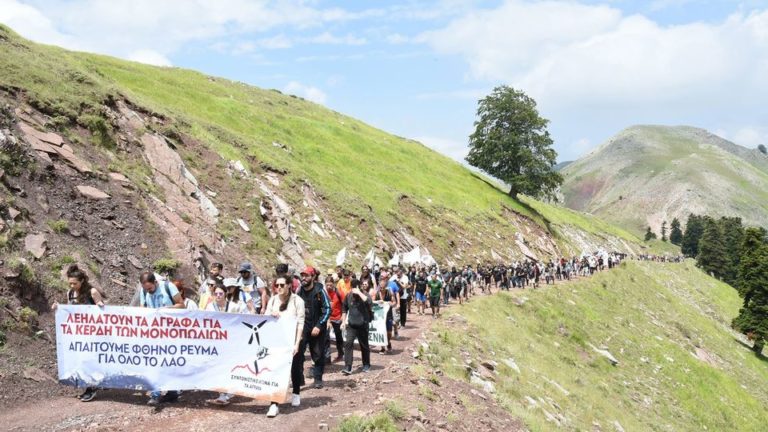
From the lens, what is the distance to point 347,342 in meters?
12.3

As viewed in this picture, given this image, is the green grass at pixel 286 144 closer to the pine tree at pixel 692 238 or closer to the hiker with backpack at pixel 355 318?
the hiker with backpack at pixel 355 318

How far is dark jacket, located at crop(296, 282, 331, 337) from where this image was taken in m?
10.4

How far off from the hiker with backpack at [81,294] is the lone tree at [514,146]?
61.5m

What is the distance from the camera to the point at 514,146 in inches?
2751

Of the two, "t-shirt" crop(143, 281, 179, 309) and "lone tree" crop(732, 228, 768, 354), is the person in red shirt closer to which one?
"t-shirt" crop(143, 281, 179, 309)

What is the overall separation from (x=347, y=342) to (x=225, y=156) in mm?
19412

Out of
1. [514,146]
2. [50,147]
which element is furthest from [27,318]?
[514,146]

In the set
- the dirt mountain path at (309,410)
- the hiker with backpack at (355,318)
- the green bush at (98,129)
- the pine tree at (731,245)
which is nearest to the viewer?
the dirt mountain path at (309,410)

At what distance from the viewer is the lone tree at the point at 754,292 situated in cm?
5275

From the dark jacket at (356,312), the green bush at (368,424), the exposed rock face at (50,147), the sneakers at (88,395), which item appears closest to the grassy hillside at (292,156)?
the exposed rock face at (50,147)

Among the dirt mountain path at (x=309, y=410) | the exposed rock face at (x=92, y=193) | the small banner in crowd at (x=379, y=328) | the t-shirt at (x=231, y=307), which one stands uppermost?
the exposed rock face at (x=92, y=193)

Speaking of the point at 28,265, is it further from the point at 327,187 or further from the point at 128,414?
the point at 327,187

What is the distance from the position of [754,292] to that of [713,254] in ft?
189

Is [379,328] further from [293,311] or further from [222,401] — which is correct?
[222,401]
